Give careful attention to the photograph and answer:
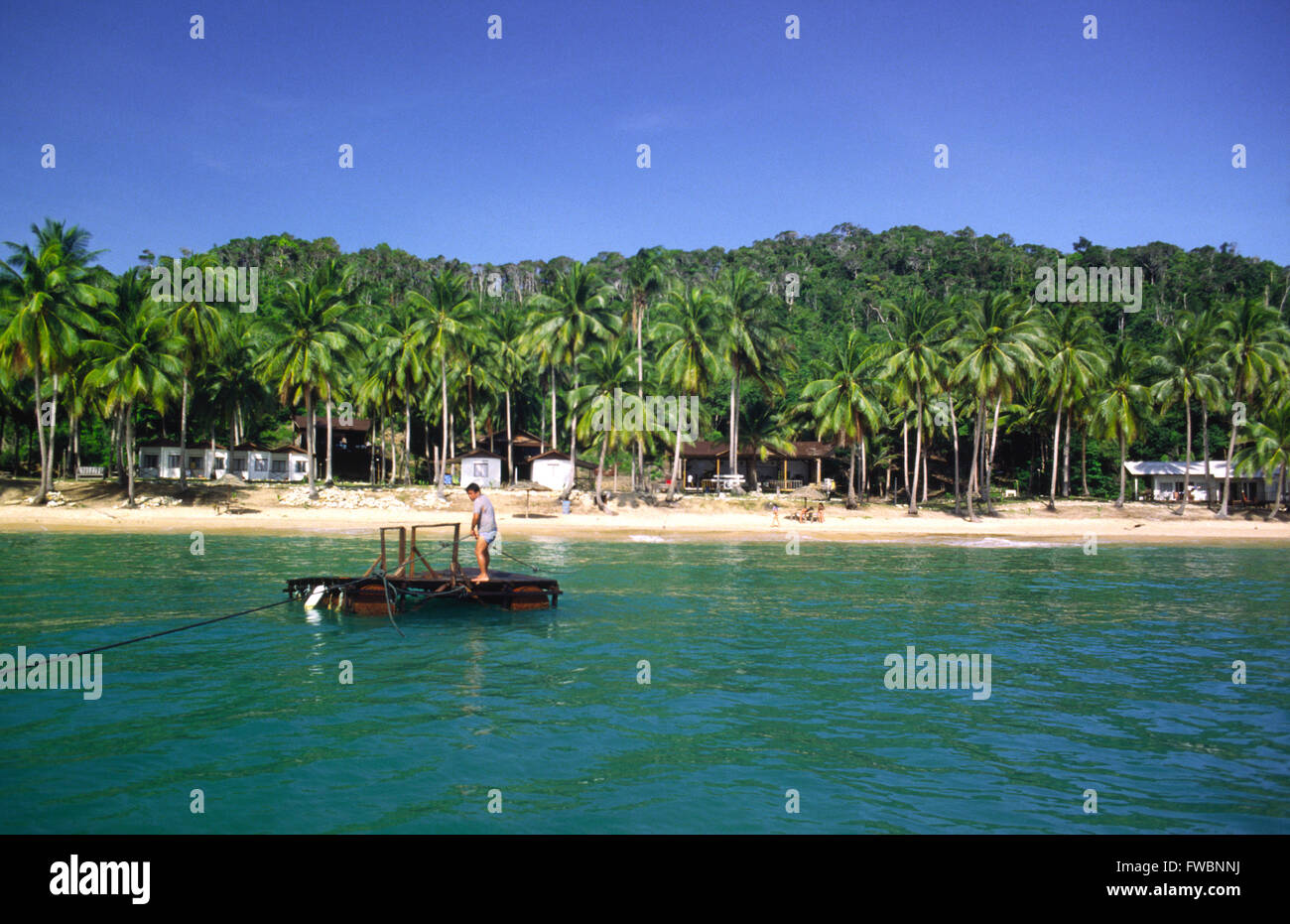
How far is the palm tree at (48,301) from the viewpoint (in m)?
37.3

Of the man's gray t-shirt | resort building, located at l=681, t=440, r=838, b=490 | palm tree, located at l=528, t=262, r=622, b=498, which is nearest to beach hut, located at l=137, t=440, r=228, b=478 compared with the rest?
palm tree, located at l=528, t=262, r=622, b=498

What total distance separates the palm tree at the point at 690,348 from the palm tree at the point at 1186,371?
2676 centimetres

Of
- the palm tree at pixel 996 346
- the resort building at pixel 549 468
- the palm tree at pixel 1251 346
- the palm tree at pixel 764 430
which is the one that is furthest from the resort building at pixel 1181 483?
the resort building at pixel 549 468

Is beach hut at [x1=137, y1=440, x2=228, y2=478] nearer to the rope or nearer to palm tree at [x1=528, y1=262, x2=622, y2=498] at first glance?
palm tree at [x1=528, y1=262, x2=622, y2=498]

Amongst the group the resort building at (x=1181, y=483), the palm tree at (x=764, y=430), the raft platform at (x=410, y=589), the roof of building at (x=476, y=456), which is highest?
the palm tree at (x=764, y=430)

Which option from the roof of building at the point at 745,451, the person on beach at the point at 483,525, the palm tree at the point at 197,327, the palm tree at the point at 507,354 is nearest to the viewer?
the person on beach at the point at 483,525

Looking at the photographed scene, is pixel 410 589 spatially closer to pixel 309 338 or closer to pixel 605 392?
pixel 309 338

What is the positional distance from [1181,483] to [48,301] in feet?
219

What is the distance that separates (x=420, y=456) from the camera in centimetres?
6906

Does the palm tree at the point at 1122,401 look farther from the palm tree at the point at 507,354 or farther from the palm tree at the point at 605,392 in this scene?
the palm tree at the point at 507,354

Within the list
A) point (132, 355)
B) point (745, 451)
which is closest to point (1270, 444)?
point (745, 451)

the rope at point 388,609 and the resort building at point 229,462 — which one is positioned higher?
the resort building at point 229,462

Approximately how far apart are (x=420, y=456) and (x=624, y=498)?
87.4 ft

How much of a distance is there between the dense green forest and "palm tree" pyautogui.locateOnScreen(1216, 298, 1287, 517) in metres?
0.12
